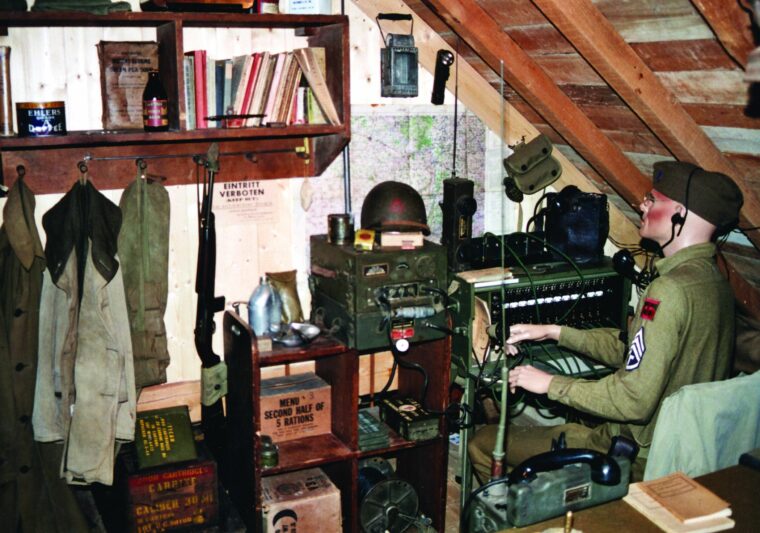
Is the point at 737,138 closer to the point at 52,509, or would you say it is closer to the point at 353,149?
the point at 353,149

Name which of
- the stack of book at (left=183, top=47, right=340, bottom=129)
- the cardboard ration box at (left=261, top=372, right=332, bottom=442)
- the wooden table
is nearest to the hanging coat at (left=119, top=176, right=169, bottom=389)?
the stack of book at (left=183, top=47, right=340, bottom=129)

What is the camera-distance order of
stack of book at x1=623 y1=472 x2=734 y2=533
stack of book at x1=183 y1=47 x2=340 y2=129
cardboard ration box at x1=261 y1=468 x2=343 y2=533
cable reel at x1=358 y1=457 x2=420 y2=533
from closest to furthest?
stack of book at x1=623 y1=472 x2=734 y2=533 → stack of book at x1=183 y1=47 x2=340 y2=129 → cardboard ration box at x1=261 y1=468 x2=343 y2=533 → cable reel at x1=358 y1=457 x2=420 y2=533

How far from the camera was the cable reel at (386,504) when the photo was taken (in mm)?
3270

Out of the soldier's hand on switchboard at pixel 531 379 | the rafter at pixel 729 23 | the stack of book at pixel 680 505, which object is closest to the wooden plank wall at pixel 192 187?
the soldier's hand on switchboard at pixel 531 379

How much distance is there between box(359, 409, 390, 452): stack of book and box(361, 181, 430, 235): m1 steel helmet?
846mm

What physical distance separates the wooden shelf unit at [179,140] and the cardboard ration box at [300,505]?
4.22ft

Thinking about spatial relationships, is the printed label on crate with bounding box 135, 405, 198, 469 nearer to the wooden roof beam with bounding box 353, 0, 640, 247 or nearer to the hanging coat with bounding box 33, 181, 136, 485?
the hanging coat with bounding box 33, 181, 136, 485

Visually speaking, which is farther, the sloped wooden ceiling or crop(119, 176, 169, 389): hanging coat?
crop(119, 176, 169, 389): hanging coat

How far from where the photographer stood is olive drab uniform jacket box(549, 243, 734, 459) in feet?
8.66

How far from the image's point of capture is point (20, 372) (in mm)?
2764

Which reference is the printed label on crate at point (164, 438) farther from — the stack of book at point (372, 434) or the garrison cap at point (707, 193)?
the garrison cap at point (707, 193)

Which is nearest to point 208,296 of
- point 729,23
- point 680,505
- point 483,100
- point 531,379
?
point 531,379

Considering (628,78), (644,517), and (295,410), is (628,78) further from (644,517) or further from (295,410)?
(295,410)

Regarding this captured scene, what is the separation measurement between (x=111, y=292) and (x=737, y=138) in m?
2.36
